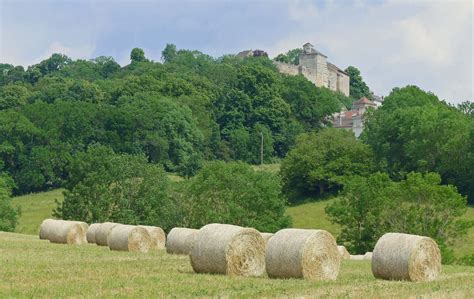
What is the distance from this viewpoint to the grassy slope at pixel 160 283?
721 inches

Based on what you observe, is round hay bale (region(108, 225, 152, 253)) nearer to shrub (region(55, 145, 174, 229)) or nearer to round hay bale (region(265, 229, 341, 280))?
round hay bale (region(265, 229, 341, 280))

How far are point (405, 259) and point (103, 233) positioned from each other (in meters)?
18.0

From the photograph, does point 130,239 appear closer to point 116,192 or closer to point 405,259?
point 405,259

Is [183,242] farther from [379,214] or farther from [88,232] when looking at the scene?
[379,214]

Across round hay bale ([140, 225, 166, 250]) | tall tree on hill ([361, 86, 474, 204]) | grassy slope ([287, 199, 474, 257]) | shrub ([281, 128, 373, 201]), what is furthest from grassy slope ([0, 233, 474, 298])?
shrub ([281, 128, 373, 201])

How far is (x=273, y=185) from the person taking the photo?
223ft

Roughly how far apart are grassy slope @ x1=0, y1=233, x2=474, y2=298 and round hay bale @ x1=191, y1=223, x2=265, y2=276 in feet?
1.69

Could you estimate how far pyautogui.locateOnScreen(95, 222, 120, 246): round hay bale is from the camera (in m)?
38.3

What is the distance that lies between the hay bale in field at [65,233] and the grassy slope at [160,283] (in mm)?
11624

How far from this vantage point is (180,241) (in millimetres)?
33250

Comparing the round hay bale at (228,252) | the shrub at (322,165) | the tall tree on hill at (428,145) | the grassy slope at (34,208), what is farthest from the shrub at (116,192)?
the round hay bale at (228,252)

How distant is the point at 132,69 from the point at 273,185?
13195cm

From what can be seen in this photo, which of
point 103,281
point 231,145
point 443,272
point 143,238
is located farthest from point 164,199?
point 231,145

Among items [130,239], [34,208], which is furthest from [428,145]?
[130,239]
